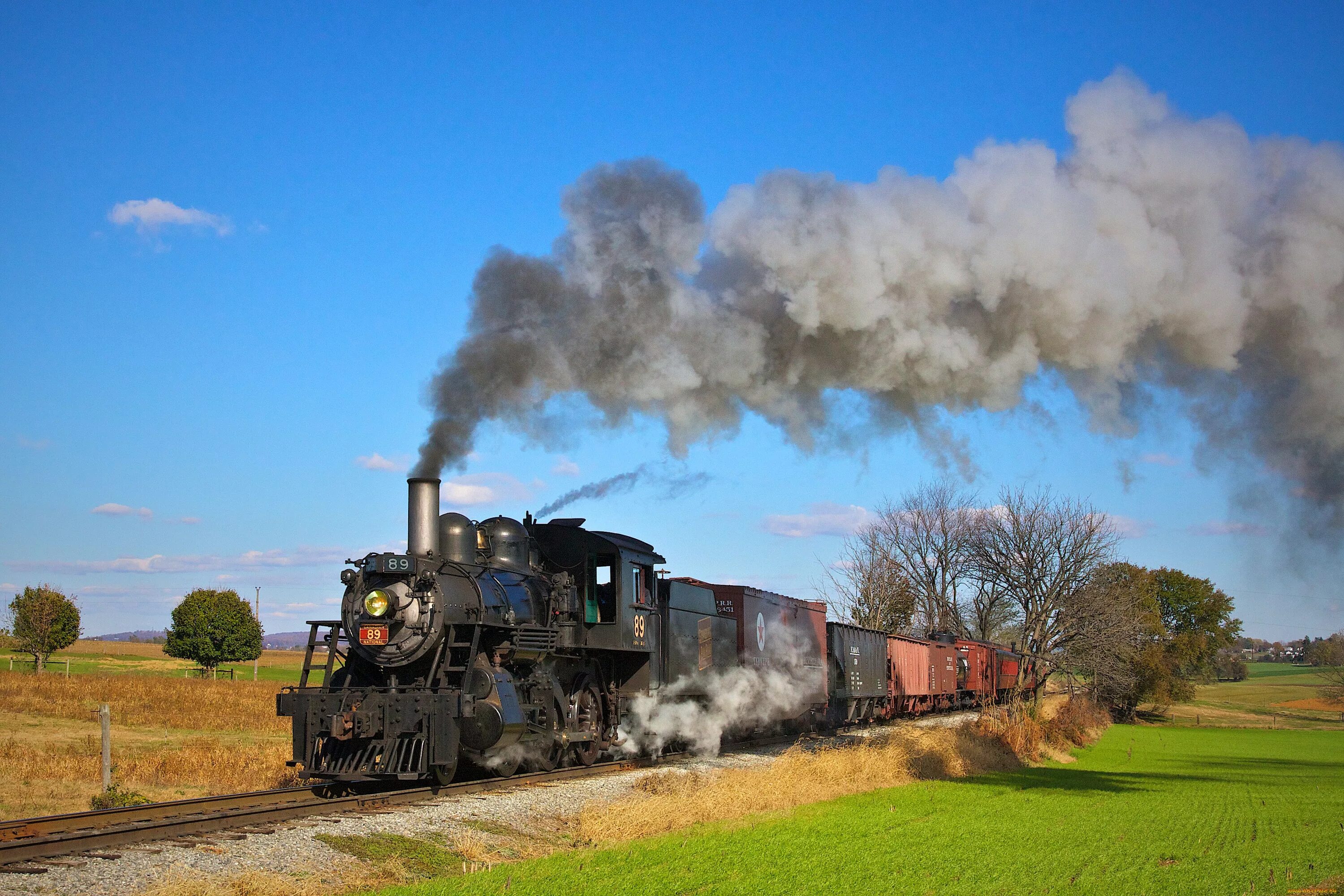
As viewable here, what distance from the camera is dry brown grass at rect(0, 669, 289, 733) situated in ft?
89.2

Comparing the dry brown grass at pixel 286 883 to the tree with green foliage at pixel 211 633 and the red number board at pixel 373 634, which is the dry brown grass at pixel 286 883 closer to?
the red number board at pixel 373 634

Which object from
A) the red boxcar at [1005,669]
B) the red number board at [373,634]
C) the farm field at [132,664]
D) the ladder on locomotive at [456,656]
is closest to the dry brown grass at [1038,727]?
the red boxcar at [1005,669]

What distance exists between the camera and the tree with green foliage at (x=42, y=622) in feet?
188

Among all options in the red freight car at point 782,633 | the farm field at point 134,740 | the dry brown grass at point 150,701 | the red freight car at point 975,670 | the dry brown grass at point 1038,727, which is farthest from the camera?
the red freight car at point 975,670

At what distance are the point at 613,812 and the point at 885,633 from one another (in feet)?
72.6

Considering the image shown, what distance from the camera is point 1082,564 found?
1775 inches

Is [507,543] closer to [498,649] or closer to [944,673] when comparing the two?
[498,649]

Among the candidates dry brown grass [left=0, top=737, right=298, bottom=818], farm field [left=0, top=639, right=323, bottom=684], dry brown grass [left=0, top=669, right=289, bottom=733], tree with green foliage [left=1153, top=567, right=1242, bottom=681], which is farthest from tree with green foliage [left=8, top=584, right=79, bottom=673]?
tree with green foliage [left=1153, top=567, right=1242, bottom=681]

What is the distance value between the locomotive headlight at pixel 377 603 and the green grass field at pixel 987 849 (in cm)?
426

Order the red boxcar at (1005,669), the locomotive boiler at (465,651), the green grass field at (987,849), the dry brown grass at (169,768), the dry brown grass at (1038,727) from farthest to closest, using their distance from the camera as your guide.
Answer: the red boxcar at (1005,669), the dry brown grass at (1038,727), the dry brown grass at (169,768), the locomotive boiler at (465,651), the green grass field at (987,849)

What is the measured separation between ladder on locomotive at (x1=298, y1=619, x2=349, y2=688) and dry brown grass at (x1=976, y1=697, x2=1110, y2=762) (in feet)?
52.7

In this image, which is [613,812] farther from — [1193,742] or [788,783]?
[1193,742]

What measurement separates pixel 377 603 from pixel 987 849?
774 centimetres

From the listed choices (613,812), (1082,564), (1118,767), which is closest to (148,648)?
(1082,564)
